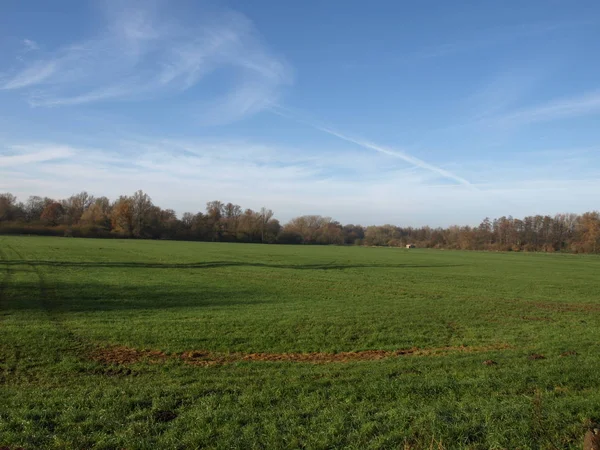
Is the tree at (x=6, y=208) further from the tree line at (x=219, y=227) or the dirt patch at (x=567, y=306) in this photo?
the dirt patch at (x=567, y=306)

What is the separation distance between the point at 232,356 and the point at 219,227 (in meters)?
150

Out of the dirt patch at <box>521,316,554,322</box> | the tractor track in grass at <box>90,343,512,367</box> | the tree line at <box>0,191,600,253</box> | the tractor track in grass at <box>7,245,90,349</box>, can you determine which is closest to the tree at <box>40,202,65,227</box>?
the tree line at <box>0,191,600,253</box>

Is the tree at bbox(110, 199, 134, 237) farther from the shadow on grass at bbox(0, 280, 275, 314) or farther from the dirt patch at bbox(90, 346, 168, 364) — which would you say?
the dirt patch at bbox(90, 346, 168, 364)

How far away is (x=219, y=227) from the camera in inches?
6255

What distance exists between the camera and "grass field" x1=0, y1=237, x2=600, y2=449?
5.89 m

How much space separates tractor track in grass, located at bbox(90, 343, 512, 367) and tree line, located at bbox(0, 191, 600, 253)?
435ft

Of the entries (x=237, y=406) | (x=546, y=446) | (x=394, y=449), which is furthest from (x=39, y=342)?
(x=546, y=446)

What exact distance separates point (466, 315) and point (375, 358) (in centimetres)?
1021

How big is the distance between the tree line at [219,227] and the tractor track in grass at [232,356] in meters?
133

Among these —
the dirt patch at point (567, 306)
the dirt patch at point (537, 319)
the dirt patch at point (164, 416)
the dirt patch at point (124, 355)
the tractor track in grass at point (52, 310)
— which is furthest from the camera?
the dirt patch at point (567, 306)

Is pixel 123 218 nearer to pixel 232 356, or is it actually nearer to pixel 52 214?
pixel 52 214

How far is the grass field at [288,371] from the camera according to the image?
5.89m

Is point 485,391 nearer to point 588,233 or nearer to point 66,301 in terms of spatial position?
point 66,301

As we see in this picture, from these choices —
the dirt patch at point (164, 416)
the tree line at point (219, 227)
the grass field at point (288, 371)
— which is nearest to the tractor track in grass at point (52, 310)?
the grass field at point (288, 371)
